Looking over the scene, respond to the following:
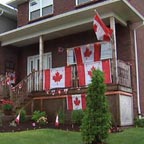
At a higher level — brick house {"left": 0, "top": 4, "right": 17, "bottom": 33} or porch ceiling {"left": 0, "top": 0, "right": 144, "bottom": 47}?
brick house {"left": 0, "top": 4, "right": 17, "bottom": 33}

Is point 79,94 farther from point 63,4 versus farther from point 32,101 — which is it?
point 63,4

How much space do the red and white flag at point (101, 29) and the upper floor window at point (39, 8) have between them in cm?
597

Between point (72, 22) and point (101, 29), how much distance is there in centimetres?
241

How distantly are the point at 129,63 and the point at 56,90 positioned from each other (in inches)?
143

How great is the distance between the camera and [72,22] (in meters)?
15.5

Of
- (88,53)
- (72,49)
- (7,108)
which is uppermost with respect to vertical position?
(72,49)

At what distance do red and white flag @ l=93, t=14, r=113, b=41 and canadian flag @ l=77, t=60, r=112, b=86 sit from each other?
107cm

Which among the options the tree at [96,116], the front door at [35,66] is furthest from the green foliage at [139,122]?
the tree at [96,116]

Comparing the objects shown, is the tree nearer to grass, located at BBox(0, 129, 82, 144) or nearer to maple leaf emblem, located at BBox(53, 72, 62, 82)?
grass, located at BBox(0, 129, 82, 144)

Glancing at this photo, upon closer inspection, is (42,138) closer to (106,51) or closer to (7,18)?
(106,51)

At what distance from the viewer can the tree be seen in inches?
342

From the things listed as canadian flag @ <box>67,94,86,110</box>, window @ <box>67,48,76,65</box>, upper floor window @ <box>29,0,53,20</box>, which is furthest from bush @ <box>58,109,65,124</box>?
upper floor window @ <box>29,0,53,20</box>

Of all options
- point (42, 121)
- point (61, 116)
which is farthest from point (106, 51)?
point (42, 121)

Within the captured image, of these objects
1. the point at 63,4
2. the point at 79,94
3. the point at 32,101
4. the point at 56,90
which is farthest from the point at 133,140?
the point at 63,4
